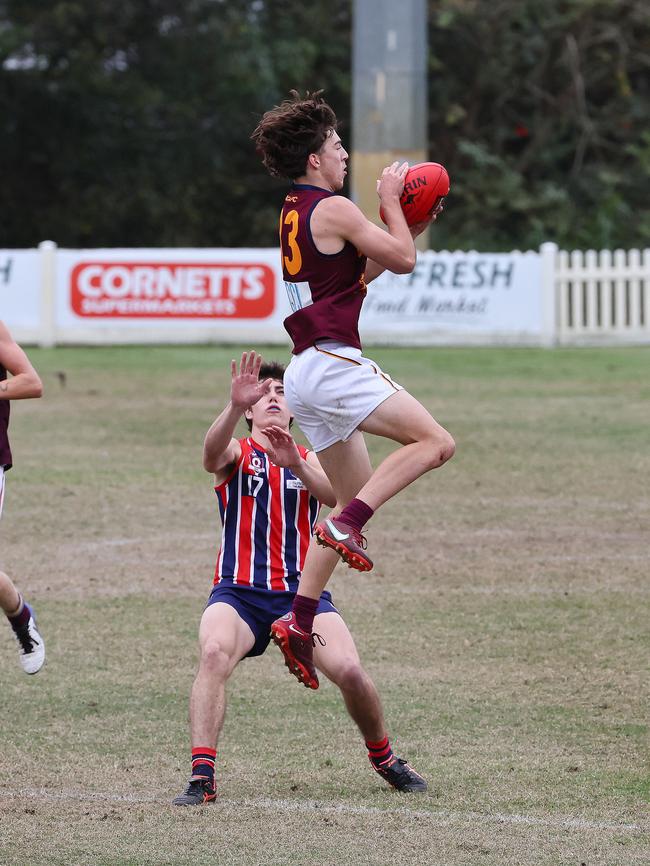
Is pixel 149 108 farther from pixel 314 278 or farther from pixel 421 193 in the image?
pixel 314 278

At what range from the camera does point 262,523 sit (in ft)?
22.8

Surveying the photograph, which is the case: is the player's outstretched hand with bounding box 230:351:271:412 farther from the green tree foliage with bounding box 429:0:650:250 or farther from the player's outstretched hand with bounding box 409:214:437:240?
the green tree foliage with bounding box 429:0:650:250

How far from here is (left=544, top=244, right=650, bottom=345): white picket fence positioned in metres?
24.5

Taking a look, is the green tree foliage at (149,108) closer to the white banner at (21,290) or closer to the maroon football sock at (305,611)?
the white banner at (21,290)

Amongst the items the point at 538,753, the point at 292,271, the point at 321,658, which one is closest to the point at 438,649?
the point at 538,753

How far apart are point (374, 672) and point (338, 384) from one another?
2.63 meters

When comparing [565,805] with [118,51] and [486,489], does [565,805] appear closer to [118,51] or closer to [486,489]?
[486,489]

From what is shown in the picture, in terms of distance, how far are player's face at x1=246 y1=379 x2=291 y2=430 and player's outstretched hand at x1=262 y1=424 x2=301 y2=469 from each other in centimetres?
39

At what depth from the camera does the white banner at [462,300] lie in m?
23.8

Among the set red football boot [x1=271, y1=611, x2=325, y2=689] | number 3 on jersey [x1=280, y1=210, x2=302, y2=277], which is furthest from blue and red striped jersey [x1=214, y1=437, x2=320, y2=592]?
number 3 on jersey [x1=280, y1=210, x2=302, y2=277]

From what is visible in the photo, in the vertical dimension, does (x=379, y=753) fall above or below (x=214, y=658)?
below

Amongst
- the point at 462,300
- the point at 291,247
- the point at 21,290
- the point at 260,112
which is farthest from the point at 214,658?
the point at 260,112

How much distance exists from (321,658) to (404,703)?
4.85 feet

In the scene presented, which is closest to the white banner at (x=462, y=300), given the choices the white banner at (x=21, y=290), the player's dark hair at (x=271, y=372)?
the white banner at (x=21, y=290)
